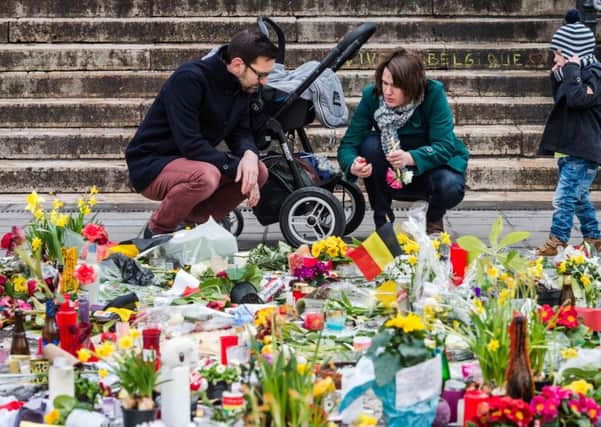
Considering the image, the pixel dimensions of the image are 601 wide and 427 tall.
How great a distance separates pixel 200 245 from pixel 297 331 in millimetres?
1297

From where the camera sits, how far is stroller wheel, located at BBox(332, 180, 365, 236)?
657 cm

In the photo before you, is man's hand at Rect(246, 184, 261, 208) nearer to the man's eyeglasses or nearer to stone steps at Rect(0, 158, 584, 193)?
the man's eyeglasses

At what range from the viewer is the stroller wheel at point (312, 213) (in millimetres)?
6250

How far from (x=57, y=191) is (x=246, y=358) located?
5138 millimetres

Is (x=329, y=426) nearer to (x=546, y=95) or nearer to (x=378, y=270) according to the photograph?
(x=378, y=270)

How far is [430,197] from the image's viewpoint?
6039 mm

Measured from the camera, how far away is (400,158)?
5.89 meters

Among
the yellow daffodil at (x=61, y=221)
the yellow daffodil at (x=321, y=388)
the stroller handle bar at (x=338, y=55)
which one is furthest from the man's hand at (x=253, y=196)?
the yellow daffodil at (x=321, y=388)

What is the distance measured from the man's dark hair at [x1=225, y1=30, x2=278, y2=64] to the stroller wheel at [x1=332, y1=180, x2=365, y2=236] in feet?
3.61

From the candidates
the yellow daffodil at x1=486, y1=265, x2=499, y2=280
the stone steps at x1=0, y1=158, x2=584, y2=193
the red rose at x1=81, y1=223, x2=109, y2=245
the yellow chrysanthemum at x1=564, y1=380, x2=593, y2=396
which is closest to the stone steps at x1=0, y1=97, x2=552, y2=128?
the stone steps at x1=0, y1=158, x2=584, y2=193

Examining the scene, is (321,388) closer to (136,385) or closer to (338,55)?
(136,385)

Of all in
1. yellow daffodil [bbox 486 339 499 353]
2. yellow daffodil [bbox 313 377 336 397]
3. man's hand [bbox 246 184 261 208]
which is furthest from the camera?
man's hand [bbox 246 184 261 208]

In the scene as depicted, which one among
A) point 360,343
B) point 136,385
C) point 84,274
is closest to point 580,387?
point 360,343

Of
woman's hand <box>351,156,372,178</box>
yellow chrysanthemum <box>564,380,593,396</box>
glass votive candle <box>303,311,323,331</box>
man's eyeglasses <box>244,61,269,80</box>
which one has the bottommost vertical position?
glass votive candle <box>303,311,323,331</box>
